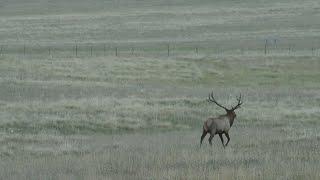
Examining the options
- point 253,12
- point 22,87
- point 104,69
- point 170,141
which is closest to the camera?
point 170,141

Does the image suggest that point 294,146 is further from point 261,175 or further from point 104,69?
point 104,69

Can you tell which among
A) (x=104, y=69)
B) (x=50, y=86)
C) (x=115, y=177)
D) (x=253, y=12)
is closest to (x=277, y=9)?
(x=253, y=12)

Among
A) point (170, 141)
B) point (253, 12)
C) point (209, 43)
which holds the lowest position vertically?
point (170, 141)

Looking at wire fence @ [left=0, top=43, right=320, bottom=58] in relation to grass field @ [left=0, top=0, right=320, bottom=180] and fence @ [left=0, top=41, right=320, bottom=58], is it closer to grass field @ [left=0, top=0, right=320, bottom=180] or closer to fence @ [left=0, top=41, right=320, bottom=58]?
fence @ [left=0, top=41, right=320, bottom=58]

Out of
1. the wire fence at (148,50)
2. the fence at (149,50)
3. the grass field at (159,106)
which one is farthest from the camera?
the fence at (149,50)

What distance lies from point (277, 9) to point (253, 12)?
4.87 meters

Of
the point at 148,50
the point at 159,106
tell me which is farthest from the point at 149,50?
the point at 159,106

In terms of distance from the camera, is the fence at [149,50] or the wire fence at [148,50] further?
the fence at [149,50]

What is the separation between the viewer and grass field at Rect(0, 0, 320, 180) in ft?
44.9

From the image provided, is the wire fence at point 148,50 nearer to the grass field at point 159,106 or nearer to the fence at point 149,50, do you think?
the fence at point 149,50

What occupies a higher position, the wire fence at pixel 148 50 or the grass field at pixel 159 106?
the wire fence at pixel 148 50

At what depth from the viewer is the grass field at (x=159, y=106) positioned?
1370 centimetres

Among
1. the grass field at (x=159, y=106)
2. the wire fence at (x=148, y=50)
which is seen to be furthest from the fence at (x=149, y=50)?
the grass field at (x=159, y=106)

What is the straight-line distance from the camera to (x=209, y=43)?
2672 inches
